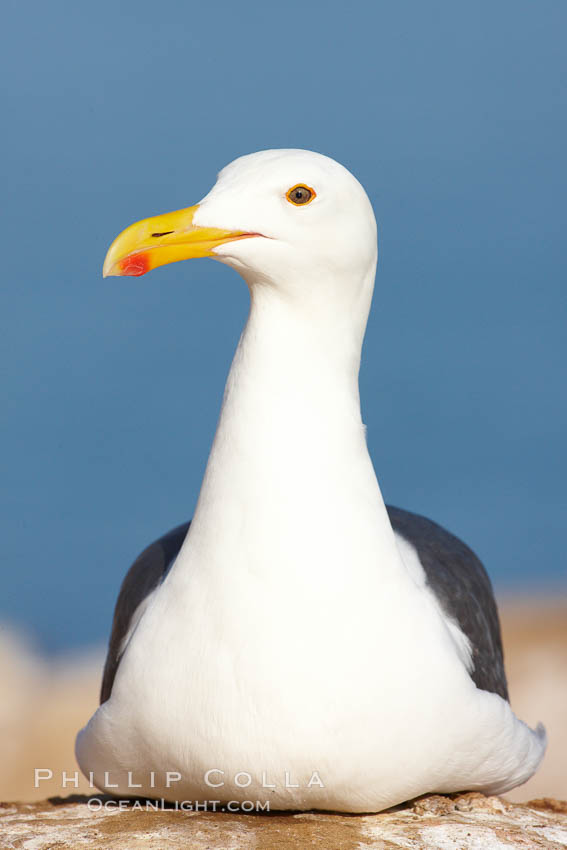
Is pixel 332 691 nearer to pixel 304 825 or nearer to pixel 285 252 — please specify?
pixel 304 825

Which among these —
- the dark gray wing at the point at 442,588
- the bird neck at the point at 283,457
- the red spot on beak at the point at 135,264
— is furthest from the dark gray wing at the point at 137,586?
the red spot on beak at the point at 135,264

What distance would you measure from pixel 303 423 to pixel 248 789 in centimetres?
133

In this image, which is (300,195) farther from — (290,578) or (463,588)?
(463,588)

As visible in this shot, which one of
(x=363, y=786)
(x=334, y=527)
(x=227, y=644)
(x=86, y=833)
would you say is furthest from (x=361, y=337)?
(x=86, y=833)

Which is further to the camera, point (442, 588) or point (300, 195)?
point (442, 588)

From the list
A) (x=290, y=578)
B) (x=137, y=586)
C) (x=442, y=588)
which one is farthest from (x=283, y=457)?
(x=137, y=586)

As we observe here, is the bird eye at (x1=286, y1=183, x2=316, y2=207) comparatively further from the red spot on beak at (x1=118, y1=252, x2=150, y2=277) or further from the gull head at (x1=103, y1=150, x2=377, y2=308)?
the red spot on beak at (x1=118, y1=252, x2=150, y2=277)

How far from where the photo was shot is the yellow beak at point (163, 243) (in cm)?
421

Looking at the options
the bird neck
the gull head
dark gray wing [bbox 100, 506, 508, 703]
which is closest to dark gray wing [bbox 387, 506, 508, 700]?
dark gray wing [bbox 100, 506, 508, 703]

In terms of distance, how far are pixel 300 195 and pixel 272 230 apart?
6.9 inches

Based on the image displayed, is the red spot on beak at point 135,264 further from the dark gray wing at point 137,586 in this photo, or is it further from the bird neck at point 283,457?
the dark gray wing at point 137,586

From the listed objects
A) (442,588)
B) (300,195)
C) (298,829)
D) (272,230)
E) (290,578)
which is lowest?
(298,829)

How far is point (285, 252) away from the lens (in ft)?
13.7

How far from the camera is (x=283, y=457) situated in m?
4.33
